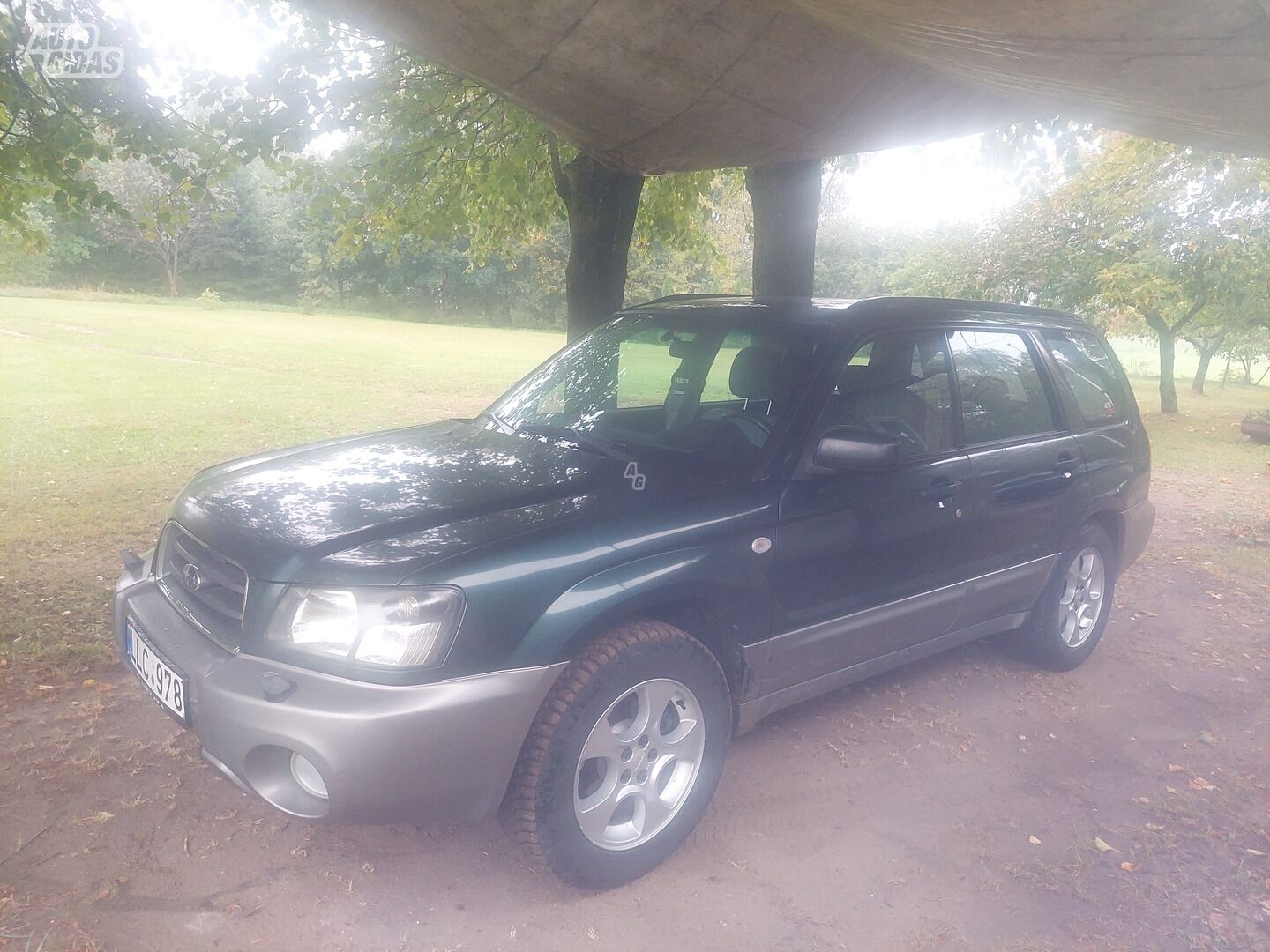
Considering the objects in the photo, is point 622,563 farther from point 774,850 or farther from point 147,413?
point 147,413

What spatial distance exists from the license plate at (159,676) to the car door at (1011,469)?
10.3 feet

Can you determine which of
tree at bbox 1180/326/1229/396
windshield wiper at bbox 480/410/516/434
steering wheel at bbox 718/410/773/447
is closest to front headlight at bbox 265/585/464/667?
steering wheel at bbox 718/410/773/447

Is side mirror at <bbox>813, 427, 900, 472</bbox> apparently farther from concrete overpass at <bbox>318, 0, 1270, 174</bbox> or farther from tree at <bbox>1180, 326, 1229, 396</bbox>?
tree at <bbox>1180, 326, 1229, 396</bbox>

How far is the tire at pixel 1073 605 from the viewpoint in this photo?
4664 millimetres

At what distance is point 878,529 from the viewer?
3.56 m

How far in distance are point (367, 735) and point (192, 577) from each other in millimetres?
1022

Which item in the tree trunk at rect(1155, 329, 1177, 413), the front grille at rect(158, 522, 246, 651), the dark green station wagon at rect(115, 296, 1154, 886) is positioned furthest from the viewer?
the tree trunk at rect(1155, 329, 1177, 413)

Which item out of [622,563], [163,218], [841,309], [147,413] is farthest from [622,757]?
[147,413]

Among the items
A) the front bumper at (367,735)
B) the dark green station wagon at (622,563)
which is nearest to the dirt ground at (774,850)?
the dark green station wagon at (622,563)

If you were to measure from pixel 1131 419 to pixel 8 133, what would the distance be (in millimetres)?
6889

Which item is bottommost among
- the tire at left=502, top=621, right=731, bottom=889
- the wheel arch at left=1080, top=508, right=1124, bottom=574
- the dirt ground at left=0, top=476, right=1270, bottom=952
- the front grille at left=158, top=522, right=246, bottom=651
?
the dirt ground at left=0, top=476, right=1270, bottom=952

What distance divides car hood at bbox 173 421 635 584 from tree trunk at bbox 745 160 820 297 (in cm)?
451

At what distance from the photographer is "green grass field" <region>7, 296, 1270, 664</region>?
575 cm

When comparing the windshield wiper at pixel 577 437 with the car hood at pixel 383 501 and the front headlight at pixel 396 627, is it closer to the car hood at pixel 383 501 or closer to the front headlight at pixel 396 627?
the car hood at pixel 383 501
